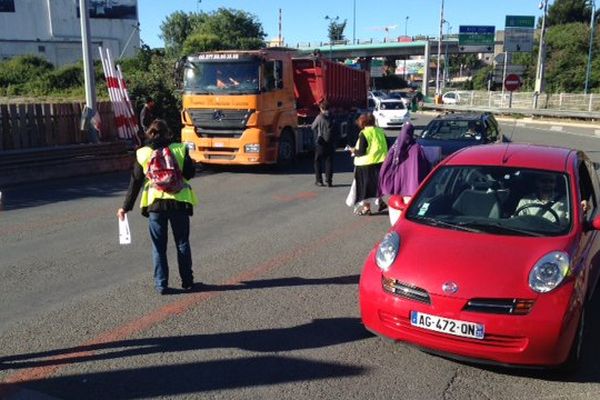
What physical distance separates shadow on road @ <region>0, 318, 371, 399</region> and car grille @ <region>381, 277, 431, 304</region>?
0.63 metres

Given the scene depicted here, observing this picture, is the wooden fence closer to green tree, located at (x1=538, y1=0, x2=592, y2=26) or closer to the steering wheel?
the steering wheel

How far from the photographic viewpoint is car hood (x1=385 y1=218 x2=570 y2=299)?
393 centimetres

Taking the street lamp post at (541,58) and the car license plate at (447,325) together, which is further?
the street lamp post at (541,58)

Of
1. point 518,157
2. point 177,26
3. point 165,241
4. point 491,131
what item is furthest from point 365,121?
point 177,26

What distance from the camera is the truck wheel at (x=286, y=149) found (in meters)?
15.2

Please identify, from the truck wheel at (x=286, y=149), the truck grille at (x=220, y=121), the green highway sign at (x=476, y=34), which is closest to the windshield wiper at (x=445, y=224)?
the truck grille at (x=220, y=121)

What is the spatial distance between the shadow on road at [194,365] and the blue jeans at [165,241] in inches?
43.9

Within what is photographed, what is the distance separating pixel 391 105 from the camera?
30016mm

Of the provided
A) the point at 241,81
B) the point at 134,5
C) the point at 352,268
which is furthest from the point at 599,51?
the point at 352,268

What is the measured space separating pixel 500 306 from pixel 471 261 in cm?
40

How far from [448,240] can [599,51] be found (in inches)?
2499

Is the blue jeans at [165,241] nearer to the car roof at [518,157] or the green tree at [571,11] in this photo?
the car roof at [518,157]

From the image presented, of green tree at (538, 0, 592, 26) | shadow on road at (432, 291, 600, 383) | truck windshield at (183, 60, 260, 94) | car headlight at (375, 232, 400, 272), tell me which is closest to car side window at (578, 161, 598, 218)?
shadow on road at (432, 291, 600, 383)

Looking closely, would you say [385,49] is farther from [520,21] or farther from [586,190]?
[586,190]
